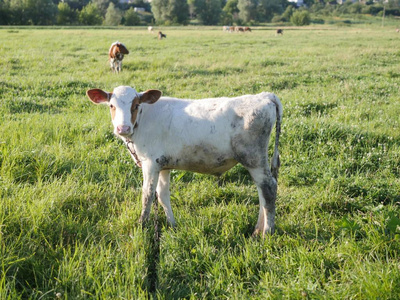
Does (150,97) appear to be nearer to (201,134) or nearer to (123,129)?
(123,129)

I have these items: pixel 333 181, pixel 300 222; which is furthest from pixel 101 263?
pixel 333 181

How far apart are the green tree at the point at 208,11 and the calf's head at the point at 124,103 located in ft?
315

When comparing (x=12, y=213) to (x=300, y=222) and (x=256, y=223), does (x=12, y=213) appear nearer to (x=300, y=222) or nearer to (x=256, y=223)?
(x=256, y=223)

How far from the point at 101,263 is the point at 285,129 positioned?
4416 mm

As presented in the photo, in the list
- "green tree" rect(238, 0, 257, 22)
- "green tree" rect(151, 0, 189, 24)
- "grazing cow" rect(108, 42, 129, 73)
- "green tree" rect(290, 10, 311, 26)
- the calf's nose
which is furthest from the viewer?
"green tree" rect(238, 0, 257, 22)

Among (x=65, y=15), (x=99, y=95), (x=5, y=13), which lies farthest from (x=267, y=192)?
(x=65, y=15)

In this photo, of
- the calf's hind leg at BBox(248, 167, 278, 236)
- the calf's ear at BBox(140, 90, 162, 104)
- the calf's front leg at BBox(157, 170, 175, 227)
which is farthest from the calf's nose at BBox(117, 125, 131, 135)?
the calf's hind leg at BBox(248, 167, 278, 236)

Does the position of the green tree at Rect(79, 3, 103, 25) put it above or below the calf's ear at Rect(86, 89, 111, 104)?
above

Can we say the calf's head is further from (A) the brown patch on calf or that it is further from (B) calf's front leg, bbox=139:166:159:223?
(B) calf's front leg, bbox=139:166:159:223

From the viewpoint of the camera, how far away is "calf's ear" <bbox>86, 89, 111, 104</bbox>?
3.93 meters

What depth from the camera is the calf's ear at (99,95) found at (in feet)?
12.9

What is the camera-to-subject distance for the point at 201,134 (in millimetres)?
3760

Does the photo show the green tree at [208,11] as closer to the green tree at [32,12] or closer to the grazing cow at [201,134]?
the green tree at [32,12]

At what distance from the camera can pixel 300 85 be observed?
11.9 meters
